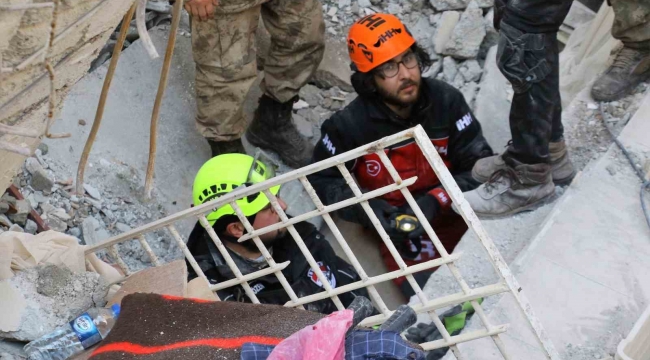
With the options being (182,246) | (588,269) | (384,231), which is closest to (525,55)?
(588,269)

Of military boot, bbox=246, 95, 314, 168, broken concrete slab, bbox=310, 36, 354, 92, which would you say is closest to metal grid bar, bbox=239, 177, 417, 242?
military boot, bbox=246, 95, 314, 168

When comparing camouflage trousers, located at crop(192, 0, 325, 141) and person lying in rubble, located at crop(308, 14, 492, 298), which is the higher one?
camouflage trousers, located at crop(192, 0, 325, 141)

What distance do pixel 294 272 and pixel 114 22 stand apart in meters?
1.55

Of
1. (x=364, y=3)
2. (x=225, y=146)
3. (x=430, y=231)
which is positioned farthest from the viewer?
(x=364, y=3)

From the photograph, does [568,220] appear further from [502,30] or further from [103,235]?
[103,235]

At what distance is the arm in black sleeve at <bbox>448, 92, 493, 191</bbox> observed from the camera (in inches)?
160

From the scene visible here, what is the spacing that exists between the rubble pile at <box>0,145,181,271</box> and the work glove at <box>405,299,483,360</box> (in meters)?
1.25

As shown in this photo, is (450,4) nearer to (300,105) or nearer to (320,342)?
(300,105)

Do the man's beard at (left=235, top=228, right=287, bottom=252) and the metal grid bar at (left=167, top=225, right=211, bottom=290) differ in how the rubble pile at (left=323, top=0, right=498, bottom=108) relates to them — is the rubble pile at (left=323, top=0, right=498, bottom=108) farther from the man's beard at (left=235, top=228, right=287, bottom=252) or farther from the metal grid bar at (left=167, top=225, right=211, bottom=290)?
the metal grid bar at (left=167, top=225, right=211, bottom=290)

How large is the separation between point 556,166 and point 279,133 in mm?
1669

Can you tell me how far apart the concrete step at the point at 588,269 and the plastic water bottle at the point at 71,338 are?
1169mm

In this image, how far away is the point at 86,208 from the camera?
3.67m

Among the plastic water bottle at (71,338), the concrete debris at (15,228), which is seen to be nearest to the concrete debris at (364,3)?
the concrete debris at (15,228)

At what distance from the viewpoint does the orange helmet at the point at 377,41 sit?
3.97m
